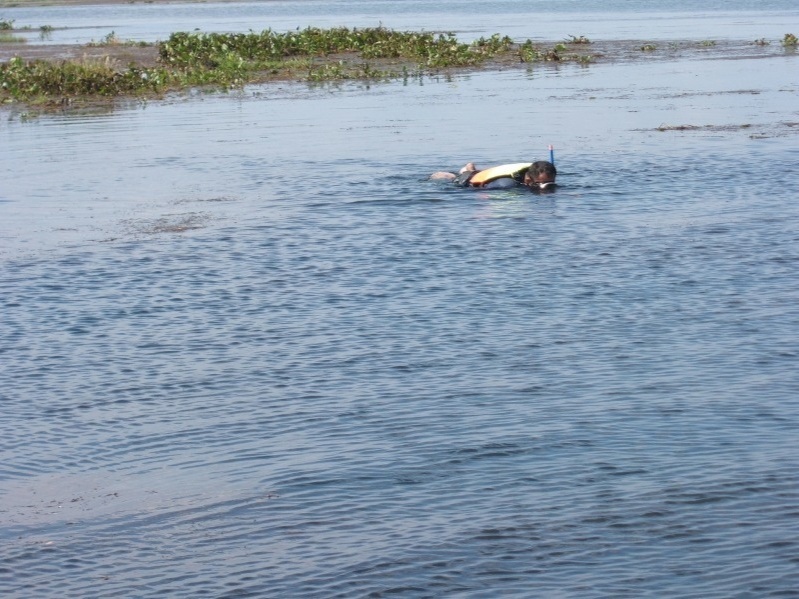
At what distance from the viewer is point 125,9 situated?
103m

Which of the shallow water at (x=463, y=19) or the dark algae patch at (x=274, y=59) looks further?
the shallow water at (x=463, y=19)

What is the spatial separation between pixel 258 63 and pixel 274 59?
150cm

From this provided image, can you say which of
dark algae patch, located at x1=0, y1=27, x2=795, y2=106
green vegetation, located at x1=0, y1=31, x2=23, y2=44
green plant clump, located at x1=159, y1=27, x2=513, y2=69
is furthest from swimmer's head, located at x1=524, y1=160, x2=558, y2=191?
green vegetation, located at x1=0, y1=31, x2=23, y2=44

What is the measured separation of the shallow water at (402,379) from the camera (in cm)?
755

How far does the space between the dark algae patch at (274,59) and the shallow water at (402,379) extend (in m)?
14.1

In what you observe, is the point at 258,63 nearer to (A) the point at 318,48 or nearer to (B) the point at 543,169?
(A) the point at 318,48

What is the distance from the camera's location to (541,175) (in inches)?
755

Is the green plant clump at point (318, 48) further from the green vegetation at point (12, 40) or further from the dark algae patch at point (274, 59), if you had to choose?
the green vegetation at point (12, 40)

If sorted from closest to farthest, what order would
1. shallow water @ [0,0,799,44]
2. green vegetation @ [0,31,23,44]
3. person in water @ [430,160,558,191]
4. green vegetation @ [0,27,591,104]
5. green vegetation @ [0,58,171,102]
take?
1. person in water @ [430,160,558,191]
2. green vegetation @ [0,58,171,102]
3. green vegetation @ [0,27,591,104]
4. green vegetation @ [0,31,23,44]
5. shallow water @ [0,0,799,44]

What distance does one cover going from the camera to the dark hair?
19.1 m

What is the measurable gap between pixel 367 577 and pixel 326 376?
388 cm

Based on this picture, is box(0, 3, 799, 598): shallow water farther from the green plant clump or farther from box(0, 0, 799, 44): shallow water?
box(0, 0, 799, 44): shallow water

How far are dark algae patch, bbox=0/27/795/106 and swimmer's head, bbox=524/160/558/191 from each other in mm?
18596

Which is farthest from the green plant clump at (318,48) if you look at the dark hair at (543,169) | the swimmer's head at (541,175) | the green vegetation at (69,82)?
the dark hair at (543,169)
